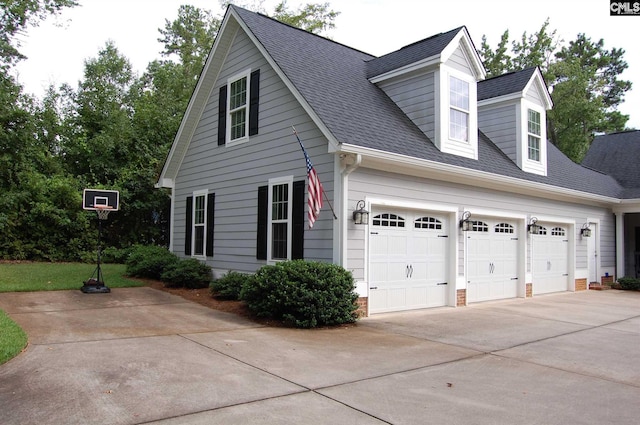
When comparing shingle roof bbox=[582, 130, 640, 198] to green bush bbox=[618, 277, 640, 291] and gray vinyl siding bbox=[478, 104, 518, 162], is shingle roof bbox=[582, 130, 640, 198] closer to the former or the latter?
green bush bbox=[618, 277, 640, 291]

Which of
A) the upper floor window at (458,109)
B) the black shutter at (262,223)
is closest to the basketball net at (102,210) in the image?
the black shutter at (262,223)

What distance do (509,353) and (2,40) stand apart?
77.5 ft

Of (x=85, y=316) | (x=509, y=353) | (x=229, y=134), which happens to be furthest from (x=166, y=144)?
(x=509, y=353)

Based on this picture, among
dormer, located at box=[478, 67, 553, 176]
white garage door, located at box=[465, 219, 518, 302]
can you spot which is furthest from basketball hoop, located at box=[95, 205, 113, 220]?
dormer, located at box=[478, 67, 553, 176]

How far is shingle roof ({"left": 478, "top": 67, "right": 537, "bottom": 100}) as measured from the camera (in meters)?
14.0

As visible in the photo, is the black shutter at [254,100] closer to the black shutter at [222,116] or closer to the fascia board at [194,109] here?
the black shutter at [222,116]

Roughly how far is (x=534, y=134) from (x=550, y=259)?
12.7 ft

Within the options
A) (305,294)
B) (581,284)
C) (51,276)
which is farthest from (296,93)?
(581,284)

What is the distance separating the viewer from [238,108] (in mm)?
12234

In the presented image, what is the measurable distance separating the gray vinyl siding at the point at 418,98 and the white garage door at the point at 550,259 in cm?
520

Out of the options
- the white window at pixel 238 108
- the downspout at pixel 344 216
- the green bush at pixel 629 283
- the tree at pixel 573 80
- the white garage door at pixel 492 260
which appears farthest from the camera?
the tree at pixel 573 80

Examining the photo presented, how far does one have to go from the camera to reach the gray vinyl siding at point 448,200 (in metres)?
9.13

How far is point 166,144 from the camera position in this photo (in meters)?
21.8

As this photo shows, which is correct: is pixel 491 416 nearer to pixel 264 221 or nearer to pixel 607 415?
pixel 607 415
